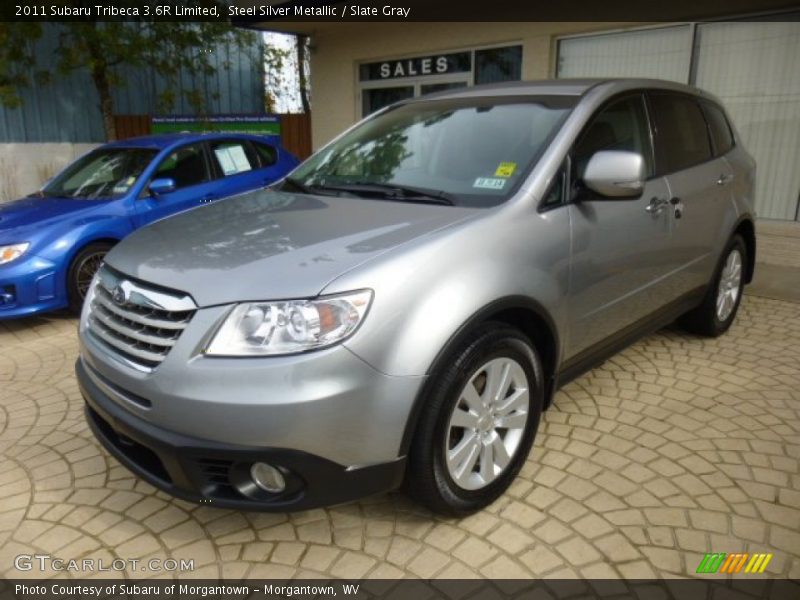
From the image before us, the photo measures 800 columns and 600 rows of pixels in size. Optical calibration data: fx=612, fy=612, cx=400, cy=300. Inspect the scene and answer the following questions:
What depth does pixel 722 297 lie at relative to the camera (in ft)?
14.5

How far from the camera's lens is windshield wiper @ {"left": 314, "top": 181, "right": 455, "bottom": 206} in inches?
104

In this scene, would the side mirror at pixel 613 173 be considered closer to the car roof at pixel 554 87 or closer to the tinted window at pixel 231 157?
the car roof at pixel 554 87

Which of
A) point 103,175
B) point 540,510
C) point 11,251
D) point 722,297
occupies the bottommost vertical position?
point 540,510

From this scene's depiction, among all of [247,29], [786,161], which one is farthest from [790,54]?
[247,29]

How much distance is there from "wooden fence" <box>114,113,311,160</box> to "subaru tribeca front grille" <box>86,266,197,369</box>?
918 centimetres

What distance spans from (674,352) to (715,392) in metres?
→ 0.65

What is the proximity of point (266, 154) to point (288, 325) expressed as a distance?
5.42 metres

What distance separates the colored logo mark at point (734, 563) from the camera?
2184 millimetres

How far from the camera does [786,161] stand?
6.63 meters

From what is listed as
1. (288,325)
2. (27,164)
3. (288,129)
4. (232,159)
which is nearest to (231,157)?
(232,159)

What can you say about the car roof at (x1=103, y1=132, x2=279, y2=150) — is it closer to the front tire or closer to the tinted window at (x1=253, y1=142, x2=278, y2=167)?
the tinted window at (x1=253, y1=142, x2=278, y2=167)

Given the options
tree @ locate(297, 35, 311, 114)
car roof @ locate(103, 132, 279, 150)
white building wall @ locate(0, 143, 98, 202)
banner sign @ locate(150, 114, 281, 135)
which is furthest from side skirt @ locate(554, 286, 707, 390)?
tree @ locate(297, 35, 311, 114)

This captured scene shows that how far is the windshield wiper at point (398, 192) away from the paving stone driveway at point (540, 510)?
4.23 ft

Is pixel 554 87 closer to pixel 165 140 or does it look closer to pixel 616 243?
pixel 616 243
